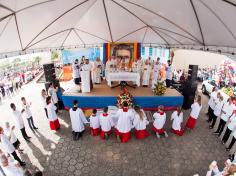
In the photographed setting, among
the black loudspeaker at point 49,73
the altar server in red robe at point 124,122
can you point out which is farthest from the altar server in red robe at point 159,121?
the black loudspeaker at point 49,73

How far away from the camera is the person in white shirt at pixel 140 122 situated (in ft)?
20.0

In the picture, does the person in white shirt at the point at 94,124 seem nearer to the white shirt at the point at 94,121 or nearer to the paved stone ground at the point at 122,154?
the white shirt at the point at 94,121

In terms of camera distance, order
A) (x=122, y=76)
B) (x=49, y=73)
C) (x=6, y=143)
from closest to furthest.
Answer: (x=6, y=143)
(x=49, y=73)
(x=122, y=76)

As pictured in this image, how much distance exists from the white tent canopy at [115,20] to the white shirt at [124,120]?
14.2 ft

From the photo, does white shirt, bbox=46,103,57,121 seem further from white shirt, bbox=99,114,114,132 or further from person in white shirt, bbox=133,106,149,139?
person in white shirt, bbox=133,106,149,139

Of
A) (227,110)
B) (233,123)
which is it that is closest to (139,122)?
(233,123)

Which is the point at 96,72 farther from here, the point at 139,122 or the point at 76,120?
the point at 139,122

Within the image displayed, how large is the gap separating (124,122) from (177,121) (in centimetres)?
221

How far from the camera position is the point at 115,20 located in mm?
9711

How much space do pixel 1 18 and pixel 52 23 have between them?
274 centimetres

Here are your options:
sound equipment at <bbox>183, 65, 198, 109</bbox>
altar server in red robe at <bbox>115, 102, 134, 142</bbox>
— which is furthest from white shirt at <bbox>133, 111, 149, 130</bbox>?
sound equipment at <bbox>183, 65, 198, 109</bbox>

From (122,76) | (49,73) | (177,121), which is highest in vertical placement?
(49,73)

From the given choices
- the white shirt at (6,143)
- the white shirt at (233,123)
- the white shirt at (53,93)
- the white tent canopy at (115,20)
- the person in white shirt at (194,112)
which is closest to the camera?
the white shirt at (6,143)

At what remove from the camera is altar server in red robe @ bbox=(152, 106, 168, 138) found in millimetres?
6371
